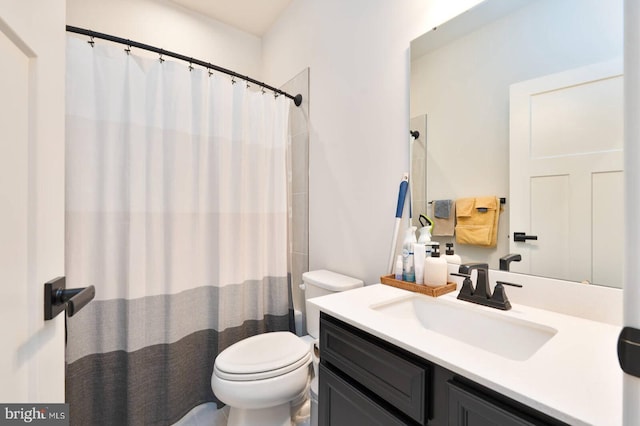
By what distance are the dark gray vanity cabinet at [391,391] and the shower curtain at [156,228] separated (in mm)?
845

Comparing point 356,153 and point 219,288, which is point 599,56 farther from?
point 219,288

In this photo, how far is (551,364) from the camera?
0.56m

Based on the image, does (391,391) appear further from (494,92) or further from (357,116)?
(357,116)

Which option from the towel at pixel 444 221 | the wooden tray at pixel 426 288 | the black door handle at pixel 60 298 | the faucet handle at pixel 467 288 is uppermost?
the towel at pixel 444 221

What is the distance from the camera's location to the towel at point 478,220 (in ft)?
3.22

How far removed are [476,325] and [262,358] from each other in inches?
35.0

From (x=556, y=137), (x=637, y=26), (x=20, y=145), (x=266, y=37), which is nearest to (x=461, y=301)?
(x=556, y=137)

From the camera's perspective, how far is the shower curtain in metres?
1.17

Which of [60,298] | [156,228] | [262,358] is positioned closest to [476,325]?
[262,358]

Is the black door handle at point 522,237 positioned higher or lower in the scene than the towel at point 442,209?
lower

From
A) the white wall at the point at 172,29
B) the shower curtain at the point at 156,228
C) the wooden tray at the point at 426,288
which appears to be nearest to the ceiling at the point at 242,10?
the white wall at the point at 172,29

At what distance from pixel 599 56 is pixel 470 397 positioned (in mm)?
987

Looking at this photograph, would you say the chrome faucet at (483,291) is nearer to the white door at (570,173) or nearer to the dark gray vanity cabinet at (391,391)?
the white door at (570,173)

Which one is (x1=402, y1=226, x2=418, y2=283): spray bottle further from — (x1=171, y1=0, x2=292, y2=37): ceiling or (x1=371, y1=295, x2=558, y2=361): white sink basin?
(x1=171, y1=0, x2=292, y2=37): ceiling
